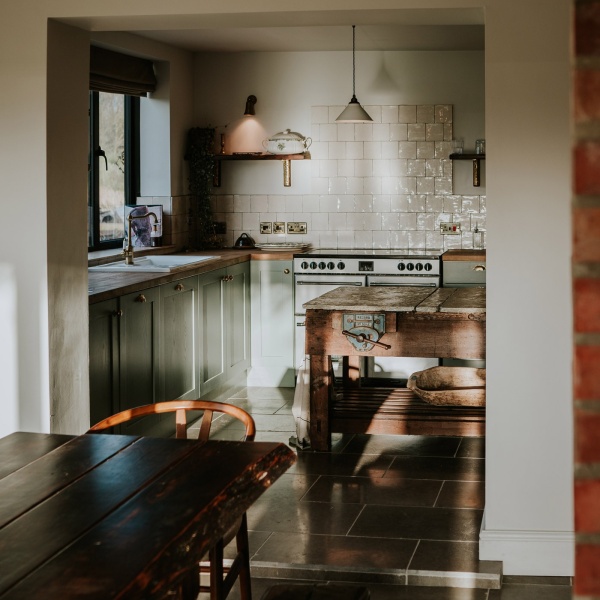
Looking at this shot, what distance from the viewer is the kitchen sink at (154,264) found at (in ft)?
20.0

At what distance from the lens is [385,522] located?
175 inches

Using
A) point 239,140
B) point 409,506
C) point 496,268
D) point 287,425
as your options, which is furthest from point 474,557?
point 239,140

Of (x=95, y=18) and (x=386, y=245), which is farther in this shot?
(x=386, y=245)

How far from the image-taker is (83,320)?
4.33 metres

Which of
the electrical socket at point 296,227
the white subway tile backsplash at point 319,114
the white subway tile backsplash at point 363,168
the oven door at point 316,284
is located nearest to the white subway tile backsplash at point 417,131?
the white subway tile backsplash at point 363,168

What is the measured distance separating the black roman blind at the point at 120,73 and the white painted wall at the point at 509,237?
8.85 feet

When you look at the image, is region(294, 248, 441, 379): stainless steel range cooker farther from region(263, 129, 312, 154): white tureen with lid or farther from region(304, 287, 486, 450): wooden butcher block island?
region(304, 287, 486, 450): wooden butcher block island

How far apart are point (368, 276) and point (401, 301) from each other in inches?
81.7

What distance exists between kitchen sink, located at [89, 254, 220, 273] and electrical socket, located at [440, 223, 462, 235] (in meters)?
2.01

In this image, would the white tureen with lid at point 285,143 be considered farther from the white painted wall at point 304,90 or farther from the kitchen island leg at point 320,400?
the kitchen island leg at point 320,400

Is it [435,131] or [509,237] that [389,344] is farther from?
[435,131]

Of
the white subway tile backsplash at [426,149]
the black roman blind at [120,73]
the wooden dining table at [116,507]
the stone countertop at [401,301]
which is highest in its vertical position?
the black roman blind at [120,73]

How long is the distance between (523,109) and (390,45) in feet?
13.3

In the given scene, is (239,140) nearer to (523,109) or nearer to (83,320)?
(83,320)
